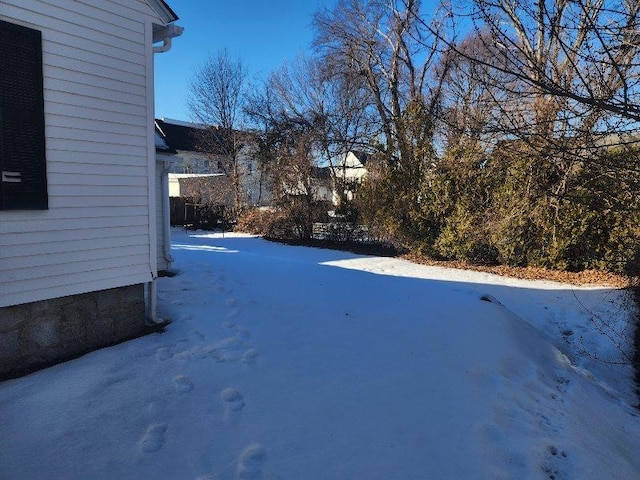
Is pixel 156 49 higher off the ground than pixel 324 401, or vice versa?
pixel 156 49

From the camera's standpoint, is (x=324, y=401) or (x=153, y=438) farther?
(x=324, y=401)

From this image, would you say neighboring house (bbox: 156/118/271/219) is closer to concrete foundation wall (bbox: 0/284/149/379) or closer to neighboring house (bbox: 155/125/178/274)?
neighboring house (bbox: 155/125/178/274)

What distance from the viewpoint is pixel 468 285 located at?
8.59 meters

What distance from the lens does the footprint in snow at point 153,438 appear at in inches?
102

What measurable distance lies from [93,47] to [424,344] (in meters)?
4.51

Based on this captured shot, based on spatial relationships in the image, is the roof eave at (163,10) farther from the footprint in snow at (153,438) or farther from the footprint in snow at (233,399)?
the footprint in snow at (153,438)

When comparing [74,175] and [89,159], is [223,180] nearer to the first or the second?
[89,159]

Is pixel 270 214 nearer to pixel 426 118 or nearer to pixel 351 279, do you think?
pixel 426 118

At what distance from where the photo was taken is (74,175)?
384 cm

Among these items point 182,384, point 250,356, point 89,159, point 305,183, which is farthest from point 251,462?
point 305,183

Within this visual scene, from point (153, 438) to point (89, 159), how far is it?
2657 mm

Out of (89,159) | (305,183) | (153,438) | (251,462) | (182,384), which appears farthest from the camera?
(305,183)

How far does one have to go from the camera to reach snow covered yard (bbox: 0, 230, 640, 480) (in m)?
2.55

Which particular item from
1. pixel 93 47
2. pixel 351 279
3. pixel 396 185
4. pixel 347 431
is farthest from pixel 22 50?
pixel 396 185
